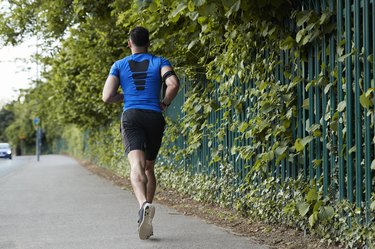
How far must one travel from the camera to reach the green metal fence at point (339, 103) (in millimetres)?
4371

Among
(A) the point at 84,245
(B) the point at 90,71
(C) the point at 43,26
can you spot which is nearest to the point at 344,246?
(A) the point at 84,245

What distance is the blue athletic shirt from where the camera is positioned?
5773 millimetres

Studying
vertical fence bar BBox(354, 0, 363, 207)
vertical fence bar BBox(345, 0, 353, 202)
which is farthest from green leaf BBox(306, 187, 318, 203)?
vertical fence bar BBox(354, 0, 363, 207)

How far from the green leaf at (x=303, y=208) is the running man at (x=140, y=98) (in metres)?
1.37

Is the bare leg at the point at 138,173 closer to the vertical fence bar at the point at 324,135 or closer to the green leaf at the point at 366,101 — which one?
the vertical fence bar at the point at 324,135

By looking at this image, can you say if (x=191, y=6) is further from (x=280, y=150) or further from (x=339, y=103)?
(x=339, y=103)

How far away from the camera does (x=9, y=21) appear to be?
15805 mm

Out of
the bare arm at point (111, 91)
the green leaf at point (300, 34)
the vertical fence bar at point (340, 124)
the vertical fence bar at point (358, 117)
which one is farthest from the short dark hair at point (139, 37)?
the vertical fence bar at point (358, 117)

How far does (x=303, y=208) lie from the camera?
5082 mm

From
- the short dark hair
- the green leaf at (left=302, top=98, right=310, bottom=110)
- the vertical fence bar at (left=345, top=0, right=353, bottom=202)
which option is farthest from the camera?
the short dark hair

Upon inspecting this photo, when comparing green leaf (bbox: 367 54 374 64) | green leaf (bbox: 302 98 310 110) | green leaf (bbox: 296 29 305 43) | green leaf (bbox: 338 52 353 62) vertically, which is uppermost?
green leaf (bbox: 296 29 305 43)

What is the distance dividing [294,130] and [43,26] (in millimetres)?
11435

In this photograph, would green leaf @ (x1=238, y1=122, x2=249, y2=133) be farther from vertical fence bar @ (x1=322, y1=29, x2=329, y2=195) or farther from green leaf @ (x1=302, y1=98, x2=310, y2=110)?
vertical fence bar @ (x1=322, y1=29, x2=329, y2=195)

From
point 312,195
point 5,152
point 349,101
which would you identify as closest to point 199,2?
point 349,101
